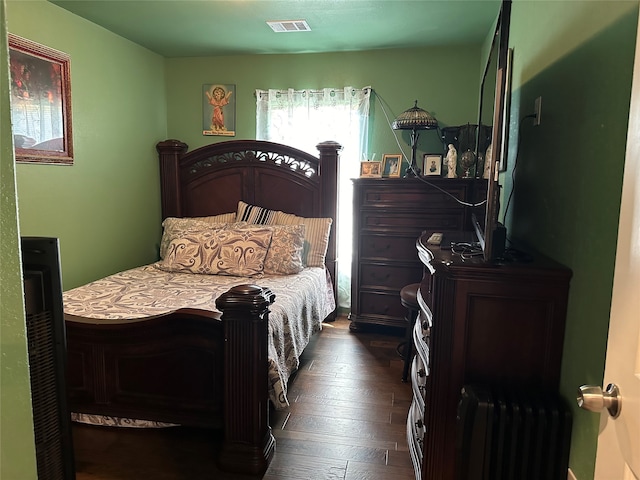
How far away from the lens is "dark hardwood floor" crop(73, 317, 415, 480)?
1953mm

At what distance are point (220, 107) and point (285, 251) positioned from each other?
1706 mm

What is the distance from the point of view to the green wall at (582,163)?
4.00 feet

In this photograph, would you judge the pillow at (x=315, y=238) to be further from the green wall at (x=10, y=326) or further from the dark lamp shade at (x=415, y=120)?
the green wall at (x=10, y=326)

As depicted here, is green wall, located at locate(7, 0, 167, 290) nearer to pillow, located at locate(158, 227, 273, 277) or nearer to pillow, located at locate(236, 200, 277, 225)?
pillow, located at locate(158, 227, 273, 277)

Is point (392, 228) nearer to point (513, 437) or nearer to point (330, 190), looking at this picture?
point (330, 190)

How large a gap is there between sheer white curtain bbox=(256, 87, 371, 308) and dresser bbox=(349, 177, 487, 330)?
15.2 inches

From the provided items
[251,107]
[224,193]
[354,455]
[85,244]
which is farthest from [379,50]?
[354,455]

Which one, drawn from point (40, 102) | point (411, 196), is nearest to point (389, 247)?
point (411, 196)

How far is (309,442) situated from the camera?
219 centimetres

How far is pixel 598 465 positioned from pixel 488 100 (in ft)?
5.41

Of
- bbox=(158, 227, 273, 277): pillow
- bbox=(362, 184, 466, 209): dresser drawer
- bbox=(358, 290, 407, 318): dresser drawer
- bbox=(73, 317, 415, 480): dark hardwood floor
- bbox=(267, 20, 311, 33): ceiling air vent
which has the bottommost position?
bbox=(73, 317, 415, 480): dark hardwood floor

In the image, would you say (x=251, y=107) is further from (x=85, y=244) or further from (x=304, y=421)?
(x=304, y=421)

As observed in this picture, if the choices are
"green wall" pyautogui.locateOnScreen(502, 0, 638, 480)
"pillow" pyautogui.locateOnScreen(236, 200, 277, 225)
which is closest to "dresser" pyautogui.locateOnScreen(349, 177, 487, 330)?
"pillow" pyautogui.locateOnScreen(236, 200, 277, 225)

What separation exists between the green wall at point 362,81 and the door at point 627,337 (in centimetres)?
319
